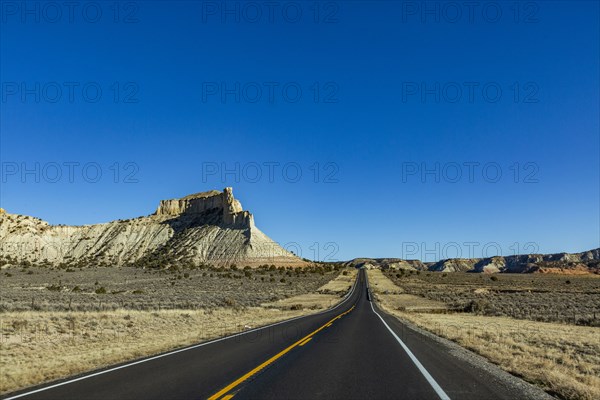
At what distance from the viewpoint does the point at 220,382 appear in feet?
28.1

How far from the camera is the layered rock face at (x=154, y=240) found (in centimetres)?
11131

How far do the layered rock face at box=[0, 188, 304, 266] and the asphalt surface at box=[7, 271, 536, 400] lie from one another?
97233mm

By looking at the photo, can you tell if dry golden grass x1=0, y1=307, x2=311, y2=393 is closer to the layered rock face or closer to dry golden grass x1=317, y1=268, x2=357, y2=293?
dry golden grass x1=317, y1=268, x2=357, y2=293

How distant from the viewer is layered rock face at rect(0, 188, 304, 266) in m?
111

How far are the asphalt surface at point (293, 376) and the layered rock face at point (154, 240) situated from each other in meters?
97.2

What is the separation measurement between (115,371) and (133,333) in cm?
1043

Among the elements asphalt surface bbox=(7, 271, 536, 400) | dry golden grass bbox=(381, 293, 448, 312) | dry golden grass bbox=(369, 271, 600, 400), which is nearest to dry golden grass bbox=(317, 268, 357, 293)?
dry golden grass bbox=(381, 293, 448, 312)

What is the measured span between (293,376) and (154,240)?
122m

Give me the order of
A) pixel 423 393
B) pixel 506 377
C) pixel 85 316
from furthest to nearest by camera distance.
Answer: pixel 85 316 → pixel 506 377 → pixel 423 393

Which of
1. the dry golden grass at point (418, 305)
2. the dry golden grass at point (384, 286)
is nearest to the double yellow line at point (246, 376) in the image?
Answer: the dry golden grass at point (418, 305)

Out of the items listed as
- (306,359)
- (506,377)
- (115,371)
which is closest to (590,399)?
(506,377)

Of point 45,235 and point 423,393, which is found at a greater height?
point 45,235

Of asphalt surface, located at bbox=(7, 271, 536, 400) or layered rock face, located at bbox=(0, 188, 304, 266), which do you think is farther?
layered rock face, located at bbox=(0, 188, 304, 266)

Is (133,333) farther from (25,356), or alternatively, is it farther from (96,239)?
(96,239)
